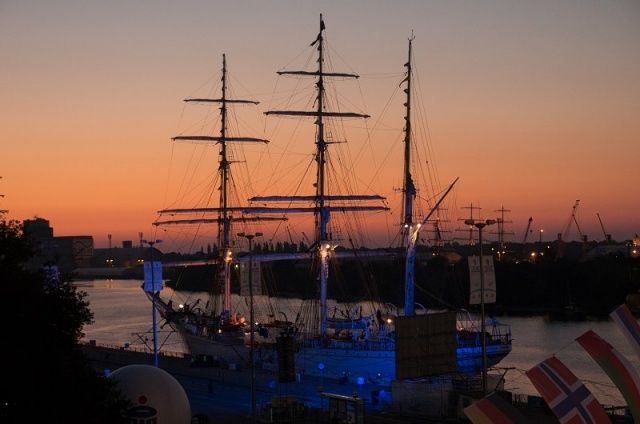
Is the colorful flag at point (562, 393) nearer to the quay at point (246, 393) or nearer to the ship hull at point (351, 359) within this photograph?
the quay at point (246, 393)

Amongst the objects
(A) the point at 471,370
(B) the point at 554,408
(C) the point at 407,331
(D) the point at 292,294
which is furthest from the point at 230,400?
(D) the point at 292,294

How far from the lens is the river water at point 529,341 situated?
53406mm

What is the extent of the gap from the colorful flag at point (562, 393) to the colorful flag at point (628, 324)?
591cm

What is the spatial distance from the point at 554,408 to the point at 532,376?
42.9 inches

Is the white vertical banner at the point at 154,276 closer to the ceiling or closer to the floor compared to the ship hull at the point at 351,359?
closer to the ceiling

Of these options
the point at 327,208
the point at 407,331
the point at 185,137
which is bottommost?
the point at 407,331

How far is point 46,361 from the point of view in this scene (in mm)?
22375

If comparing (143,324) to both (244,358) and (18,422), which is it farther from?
(18,422)

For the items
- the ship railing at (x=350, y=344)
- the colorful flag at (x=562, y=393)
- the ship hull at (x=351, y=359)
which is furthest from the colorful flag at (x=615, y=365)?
the ship railing at (x=350, y=344)

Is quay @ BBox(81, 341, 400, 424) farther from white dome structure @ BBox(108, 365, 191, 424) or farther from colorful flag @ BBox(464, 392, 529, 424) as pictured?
colorful flag @ BBox(464, 392, 529, 424)

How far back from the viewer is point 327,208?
206 ft

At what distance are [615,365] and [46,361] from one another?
44.7 ft

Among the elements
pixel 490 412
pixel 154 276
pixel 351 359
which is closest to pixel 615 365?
pixel 490 412

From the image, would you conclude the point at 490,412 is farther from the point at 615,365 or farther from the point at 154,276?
the point at 154,276
